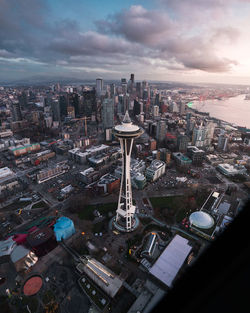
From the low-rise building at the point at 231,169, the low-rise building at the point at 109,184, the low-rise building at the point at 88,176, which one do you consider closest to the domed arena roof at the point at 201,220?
the low-rise building at the point at 109,184

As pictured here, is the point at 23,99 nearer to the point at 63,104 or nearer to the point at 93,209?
the point at 63,104

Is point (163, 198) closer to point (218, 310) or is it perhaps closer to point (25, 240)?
point (25, 240)

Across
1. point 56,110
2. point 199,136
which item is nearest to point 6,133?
point 56,110

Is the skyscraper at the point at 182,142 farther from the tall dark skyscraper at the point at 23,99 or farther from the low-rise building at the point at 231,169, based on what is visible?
the tall dark skyscraper at the point at 23,99

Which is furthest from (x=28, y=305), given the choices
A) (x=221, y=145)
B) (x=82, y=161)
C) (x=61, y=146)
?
(x=221, y=145)

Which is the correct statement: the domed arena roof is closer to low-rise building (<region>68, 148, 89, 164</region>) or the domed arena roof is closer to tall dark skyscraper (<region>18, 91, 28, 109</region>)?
low-rise building (<region>68, 148, 89, 164</region>)

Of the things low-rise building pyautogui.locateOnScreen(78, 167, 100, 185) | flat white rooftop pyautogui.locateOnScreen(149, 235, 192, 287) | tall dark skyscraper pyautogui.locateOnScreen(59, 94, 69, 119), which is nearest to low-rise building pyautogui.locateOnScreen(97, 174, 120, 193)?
low-rise building pyautogui.locateOnScreen(78, 167, 100, 185)
